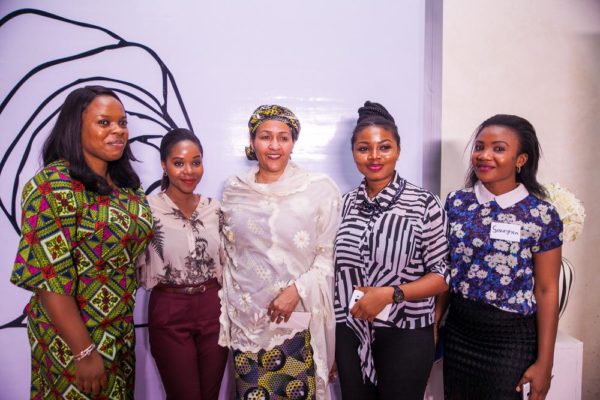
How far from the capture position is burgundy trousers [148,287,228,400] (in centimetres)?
164

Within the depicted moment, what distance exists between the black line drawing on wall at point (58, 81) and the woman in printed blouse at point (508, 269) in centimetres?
171

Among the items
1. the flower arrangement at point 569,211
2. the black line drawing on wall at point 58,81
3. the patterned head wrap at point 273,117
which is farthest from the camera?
the black line drawing on wall at point 58,81

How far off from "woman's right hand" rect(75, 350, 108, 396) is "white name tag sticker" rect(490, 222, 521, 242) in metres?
1.69

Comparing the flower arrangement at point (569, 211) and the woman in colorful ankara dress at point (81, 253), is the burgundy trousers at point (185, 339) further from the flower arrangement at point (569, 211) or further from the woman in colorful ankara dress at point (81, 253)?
the flower arrangement at point (569, 211)

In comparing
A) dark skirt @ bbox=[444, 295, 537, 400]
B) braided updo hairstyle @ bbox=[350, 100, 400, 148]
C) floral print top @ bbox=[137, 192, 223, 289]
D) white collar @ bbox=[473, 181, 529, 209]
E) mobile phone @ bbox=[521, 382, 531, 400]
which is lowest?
mobile phone @ bbox=[521, 382, 531, 400]

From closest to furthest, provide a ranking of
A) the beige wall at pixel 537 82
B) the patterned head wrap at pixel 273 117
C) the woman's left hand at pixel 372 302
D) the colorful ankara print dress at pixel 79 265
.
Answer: the colorful ankara print dress at pixel 79 265
the woman's left hand at pixel 372 302
the patterned head wrap at pixel 273 117
the beige wall at pixel 537 82

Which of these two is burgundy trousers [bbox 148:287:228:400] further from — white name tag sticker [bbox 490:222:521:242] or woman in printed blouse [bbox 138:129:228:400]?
white name tag sticker [bbox 490:222:521:242]

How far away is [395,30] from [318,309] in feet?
5.78

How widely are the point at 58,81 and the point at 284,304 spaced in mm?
1935

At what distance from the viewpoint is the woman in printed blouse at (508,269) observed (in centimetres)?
149

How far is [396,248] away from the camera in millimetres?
1442

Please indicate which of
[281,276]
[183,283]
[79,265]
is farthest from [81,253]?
[281,276]

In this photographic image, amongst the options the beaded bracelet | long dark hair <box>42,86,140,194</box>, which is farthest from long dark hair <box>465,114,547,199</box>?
the beaded bracelet

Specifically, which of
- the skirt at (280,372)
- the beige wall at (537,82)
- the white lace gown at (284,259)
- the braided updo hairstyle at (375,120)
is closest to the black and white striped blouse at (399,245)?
the white lace gown at (284,259)
